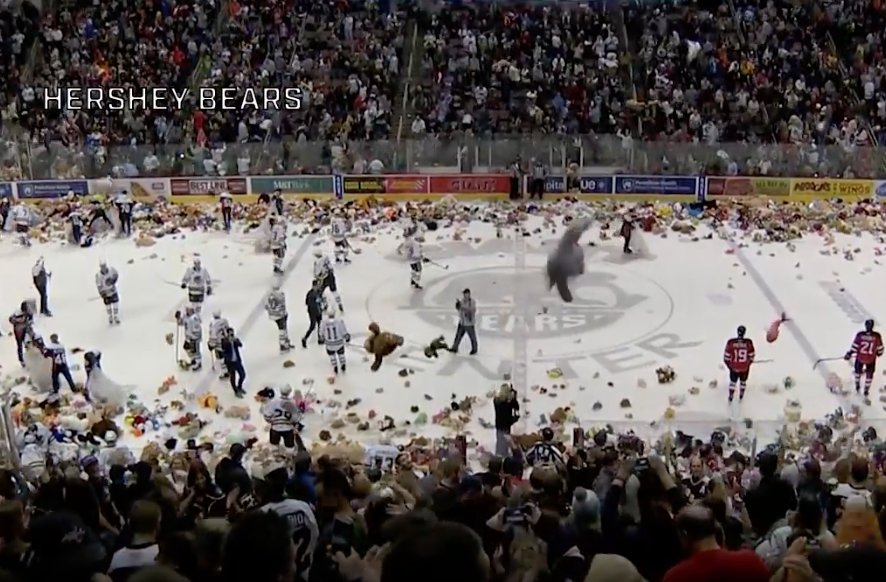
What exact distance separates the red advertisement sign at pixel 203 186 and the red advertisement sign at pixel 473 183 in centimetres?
480

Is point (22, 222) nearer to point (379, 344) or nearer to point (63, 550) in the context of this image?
point (379, 344)

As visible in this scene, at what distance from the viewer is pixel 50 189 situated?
25.4 meters

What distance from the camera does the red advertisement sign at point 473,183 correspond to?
1008 inches

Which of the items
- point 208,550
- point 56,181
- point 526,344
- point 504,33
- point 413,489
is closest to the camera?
point 208,550

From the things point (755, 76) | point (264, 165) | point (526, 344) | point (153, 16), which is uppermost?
point (153, 16)

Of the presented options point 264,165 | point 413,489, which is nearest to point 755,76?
point 264,165

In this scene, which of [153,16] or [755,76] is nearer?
[755,76]

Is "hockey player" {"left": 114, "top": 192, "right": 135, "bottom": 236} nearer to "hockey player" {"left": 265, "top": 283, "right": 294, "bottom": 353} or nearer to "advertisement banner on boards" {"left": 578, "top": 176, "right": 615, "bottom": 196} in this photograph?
"hockey player" {"left": 265, "top": 283, "right": 294, "bottom": 353}

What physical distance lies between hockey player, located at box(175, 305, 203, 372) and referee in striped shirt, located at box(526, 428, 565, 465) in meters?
5.94

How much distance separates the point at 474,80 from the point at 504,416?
59.4 feet

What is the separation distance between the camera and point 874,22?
28406 millimetres

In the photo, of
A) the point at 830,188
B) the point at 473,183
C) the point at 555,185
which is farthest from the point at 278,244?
the point at 830,188

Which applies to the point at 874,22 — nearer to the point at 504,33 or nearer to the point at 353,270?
the point at 504,33

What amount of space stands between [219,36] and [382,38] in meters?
4.78
